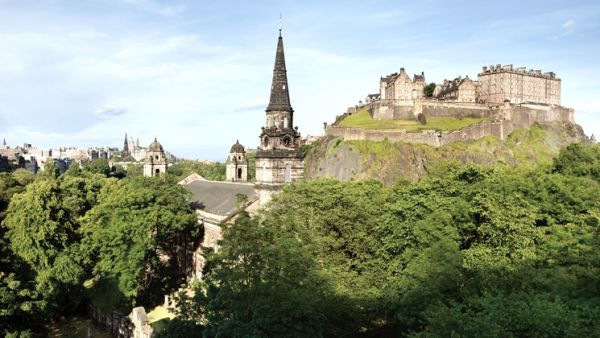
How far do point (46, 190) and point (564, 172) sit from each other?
3980 centimetres

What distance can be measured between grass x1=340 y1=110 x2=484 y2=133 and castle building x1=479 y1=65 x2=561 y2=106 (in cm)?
1489

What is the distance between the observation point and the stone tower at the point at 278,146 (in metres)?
39.5

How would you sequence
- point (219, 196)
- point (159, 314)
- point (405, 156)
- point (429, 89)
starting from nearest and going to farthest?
point (159, 314) < point (219, 196) < point (405, 156) < point (429, 89)

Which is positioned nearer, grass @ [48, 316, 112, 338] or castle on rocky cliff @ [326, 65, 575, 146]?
grass @ [48, 316, 112, 338]

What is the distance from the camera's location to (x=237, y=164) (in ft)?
213

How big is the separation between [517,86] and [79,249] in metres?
88.6

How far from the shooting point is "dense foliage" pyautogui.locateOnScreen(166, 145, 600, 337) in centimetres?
1669

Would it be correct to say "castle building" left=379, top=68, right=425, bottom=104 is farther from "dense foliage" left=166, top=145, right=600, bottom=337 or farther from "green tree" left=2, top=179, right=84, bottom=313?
"green tree" left=2, top=179, right=84, bottom=313

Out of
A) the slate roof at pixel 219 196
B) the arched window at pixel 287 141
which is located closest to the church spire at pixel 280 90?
the arched window at pixel 287 141

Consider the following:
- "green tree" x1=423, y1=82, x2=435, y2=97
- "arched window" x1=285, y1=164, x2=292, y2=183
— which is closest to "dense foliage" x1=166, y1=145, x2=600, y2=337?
"arched window" x1=285, y1=164, x2=292, y2=183

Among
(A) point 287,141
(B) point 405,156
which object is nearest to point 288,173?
(A) point 287,141

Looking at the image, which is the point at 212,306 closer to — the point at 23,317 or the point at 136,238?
the point at 23,317

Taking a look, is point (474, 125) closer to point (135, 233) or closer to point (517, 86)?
point (517, 86)

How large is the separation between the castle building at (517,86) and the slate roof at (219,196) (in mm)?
61598
